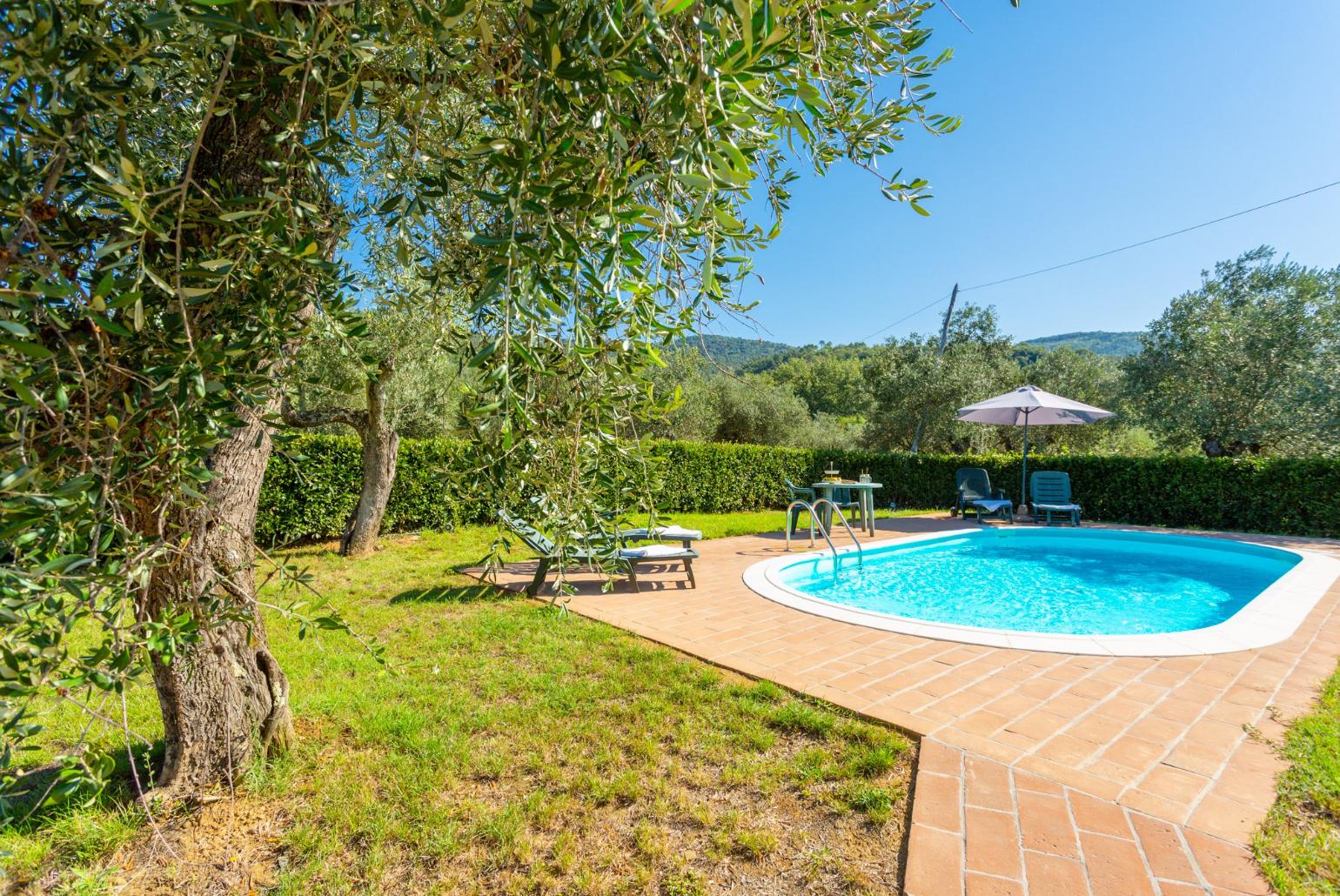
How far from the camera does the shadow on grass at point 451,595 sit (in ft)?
20.9

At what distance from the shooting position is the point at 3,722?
1.28 m

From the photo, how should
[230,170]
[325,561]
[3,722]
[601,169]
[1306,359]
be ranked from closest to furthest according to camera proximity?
[3,722], [601,169], [230,170], [325,561], [1306,359]

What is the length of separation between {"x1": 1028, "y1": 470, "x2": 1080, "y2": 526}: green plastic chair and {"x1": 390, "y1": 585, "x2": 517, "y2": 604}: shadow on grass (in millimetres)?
12505

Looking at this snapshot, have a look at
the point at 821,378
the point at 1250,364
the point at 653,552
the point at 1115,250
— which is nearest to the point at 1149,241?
the point at 1115,250

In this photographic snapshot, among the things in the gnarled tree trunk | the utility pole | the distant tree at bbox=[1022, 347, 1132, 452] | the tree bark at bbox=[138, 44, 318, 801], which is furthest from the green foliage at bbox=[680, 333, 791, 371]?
the distant tree at bbox=[1022, 347, 1132, 452]

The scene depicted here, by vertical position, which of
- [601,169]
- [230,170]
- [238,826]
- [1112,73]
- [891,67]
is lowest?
[238,826]

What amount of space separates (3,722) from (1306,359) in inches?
815

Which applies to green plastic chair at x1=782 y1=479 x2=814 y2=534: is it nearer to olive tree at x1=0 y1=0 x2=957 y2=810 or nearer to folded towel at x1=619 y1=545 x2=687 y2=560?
folded towel at x1=619 y1=545 x2=687 y2=560

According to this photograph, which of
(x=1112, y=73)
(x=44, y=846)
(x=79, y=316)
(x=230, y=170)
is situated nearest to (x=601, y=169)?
(x=79, y=316)

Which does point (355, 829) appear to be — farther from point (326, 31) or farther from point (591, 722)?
point (326, 31)

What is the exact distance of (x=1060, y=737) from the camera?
326 centimetres

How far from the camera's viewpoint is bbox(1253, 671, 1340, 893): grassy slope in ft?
7.23

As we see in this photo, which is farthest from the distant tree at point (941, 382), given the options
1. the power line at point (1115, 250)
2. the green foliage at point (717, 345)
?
the green foliage at point (717, 345)

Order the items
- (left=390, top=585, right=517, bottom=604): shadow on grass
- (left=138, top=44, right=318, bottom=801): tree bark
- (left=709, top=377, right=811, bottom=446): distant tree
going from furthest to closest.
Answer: (left=709, top=377, right=811, bottom=446): distant tree, (left=390, top=585, right=517, bottom=604): shadow on grass, (left=138, top=44, right=318, bottom=801): tree bark
